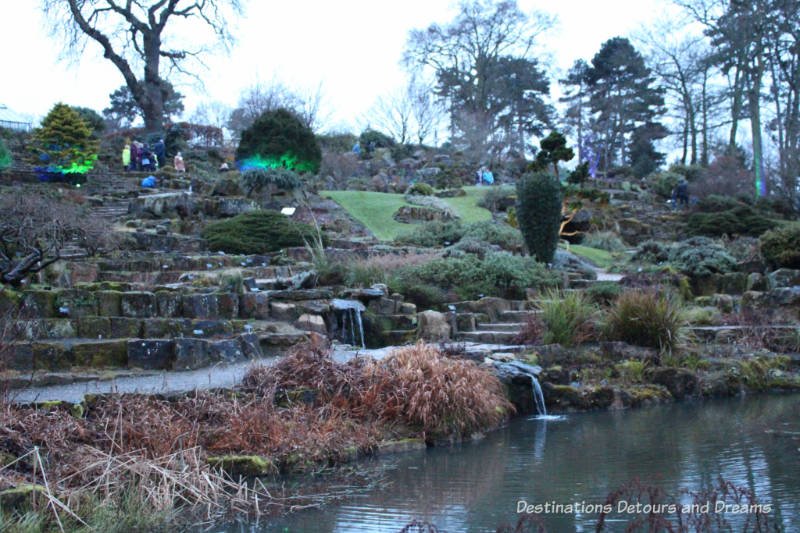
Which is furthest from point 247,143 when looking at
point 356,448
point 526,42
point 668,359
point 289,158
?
point 526,42

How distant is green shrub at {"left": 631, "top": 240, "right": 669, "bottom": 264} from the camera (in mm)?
17469

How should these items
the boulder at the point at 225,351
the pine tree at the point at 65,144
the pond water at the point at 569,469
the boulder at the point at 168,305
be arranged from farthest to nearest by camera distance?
the pine tree at the point at 65,144 → the boulder at the point at 168,305 → the boulder at the point at 225,351 → the pond water at the point at 569,469

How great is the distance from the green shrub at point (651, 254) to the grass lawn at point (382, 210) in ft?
18.2

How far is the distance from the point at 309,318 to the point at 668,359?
16.3 feet

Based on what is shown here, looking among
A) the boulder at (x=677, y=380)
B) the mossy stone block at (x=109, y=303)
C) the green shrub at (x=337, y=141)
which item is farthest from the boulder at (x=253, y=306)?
the green shrub at (x=337, y=141)

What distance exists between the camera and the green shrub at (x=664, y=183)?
33281mm

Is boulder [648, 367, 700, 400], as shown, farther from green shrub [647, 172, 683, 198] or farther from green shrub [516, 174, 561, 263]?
green shrub [647, 172, 683, 198]

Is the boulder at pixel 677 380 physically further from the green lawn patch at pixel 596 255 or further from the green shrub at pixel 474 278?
the green lawn patch at pixel 596 255

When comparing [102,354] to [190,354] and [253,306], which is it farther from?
[253,306]

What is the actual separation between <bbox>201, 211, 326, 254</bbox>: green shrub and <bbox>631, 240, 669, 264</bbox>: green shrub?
26.6 ft

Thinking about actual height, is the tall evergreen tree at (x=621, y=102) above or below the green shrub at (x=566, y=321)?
above

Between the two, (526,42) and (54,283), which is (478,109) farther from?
(54,283)

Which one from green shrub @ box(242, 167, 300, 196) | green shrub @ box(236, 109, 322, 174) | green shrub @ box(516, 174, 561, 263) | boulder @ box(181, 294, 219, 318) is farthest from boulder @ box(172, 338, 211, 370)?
green shrub @ box(236, 109, 322, 174)


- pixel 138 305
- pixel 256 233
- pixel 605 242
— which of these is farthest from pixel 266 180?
pixel 138 305
